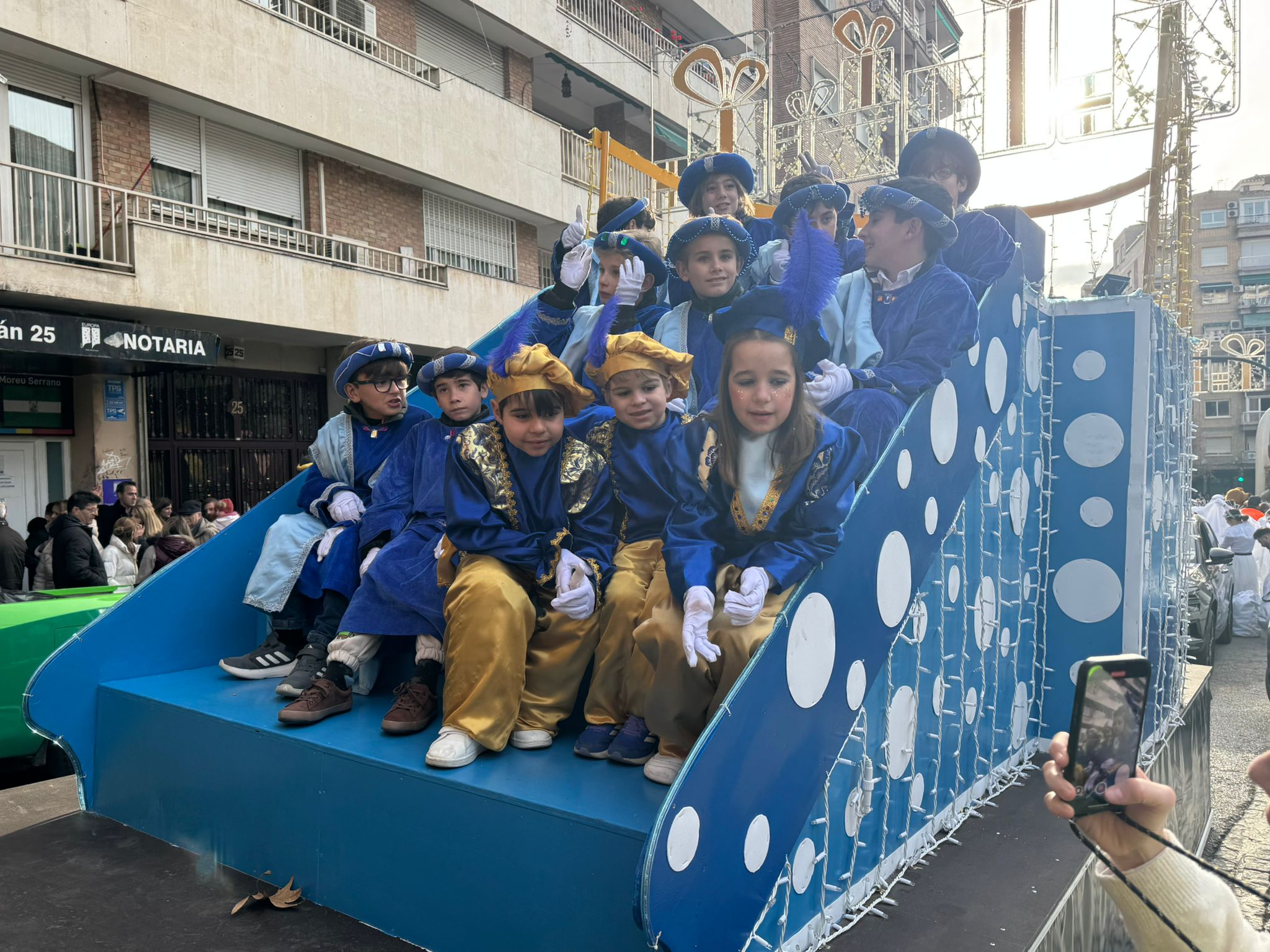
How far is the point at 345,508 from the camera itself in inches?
141

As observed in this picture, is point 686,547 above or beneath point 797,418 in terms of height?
beneath

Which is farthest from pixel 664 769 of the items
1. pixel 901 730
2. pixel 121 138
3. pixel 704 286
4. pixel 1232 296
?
pixel 1232 296

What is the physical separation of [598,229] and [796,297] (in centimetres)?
A: 218

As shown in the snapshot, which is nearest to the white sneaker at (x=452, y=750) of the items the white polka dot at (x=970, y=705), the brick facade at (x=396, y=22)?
the white polka dot at (x=970, y=705)

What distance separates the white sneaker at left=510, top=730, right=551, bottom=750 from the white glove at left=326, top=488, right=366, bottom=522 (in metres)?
1.34

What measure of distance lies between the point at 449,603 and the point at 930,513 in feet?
4.79

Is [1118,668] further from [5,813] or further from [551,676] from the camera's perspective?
[5,813]

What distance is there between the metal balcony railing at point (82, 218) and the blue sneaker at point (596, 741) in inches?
350

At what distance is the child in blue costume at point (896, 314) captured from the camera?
2.95m

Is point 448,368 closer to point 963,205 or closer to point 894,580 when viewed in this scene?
point 894,580

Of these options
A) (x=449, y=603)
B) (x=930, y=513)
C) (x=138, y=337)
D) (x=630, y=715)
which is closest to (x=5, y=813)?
(x=449, y=603)

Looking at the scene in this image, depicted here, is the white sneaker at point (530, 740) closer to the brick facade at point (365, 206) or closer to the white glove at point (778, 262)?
the white glove at point (778, 262)

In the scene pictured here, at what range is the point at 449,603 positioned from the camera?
2.67m

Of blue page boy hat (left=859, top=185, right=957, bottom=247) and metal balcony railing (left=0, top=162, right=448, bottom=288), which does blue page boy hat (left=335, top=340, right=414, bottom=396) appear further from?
metal balcony railing (left=0, top=162, right=448, bottom=288)
